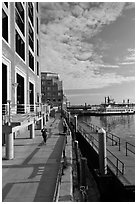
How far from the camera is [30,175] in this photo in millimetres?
7977

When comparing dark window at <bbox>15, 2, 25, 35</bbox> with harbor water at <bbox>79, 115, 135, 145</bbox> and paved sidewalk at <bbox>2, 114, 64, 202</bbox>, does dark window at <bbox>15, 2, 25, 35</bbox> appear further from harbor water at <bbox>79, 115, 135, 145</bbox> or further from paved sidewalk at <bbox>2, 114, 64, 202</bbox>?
harbor water at <bbox>79, 115, 135, 145</bbox>

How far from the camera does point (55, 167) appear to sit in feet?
29.3

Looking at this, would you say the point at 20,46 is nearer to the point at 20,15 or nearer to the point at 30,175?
the point at 20,15

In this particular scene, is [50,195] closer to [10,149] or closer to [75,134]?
[10,149]

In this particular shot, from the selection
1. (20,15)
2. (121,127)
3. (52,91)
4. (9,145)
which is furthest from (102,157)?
(52,91)

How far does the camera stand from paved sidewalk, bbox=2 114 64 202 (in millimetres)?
6227

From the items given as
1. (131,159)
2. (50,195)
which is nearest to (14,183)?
(50,195)

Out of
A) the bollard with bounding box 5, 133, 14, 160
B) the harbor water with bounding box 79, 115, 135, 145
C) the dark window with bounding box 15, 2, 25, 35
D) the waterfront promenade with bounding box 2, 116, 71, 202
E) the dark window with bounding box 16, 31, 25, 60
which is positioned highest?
the dark window with bounding box 15, 2, 25, 35

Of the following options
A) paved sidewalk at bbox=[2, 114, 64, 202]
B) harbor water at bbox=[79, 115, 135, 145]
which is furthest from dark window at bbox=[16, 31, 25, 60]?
harbor water at bbox=[79, 115, 135, 145]

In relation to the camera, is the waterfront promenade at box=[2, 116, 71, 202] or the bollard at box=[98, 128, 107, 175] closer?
the waterfront promenade at box=[2, 116, 71, 202]

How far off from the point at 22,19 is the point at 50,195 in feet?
65.4

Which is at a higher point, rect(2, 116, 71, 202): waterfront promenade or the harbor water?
rect(2, 116, 71, 202): waterfront promenade

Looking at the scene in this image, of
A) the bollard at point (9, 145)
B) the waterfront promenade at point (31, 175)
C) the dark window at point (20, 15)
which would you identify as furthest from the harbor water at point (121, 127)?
the dark window at point (20, 15)

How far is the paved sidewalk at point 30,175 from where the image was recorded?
6.23 metres
